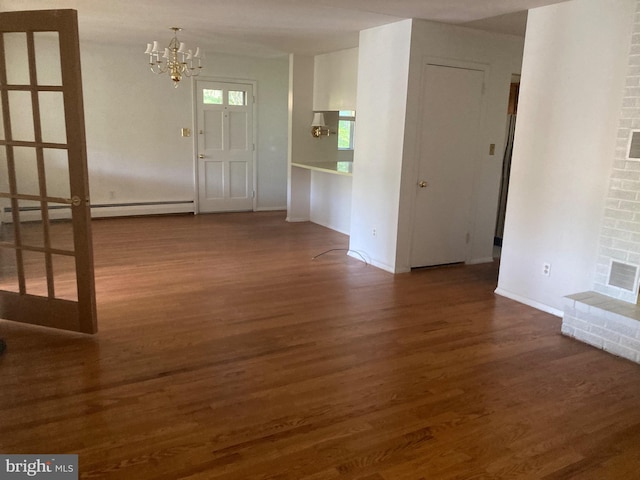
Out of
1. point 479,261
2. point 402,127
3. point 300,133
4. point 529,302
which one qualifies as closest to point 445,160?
point 402,127

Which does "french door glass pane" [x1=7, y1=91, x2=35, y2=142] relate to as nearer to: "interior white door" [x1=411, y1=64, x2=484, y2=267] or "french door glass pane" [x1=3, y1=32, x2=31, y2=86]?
"french door glass pane" [x1=3, y1=32, x2=31, y2=86]

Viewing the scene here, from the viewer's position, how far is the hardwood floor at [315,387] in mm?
2236

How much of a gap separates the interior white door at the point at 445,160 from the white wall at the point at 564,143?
940 millimetres

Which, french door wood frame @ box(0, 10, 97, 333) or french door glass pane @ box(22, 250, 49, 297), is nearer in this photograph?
french door wood frame @ box(0, 10, 97, 333)

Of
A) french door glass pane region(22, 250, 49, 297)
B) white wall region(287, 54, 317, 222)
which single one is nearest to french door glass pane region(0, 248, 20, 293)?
french door glass pane region(22, 250, 49, 297)

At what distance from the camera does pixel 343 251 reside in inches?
236

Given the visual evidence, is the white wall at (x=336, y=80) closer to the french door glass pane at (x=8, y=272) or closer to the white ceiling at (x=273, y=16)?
the white ceiling at (x=273, y=16)

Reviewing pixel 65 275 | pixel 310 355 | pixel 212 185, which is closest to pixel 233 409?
pixel 310 355

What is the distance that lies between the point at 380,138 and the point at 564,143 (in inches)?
73.6

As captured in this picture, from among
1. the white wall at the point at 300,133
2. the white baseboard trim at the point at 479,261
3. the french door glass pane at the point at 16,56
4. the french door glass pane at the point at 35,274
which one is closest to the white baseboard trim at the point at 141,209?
the white wall at the point at 300,133

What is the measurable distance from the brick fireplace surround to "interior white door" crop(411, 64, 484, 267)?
1.82m

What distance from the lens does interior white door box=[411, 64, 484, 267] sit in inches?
197

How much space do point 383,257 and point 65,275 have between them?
10.2ft

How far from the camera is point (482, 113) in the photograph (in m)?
5.31
